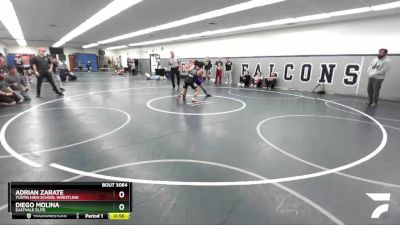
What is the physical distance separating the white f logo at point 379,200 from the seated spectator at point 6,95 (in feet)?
29.2

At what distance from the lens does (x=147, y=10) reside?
9422 mm

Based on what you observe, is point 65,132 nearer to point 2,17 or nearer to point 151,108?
point 151,108

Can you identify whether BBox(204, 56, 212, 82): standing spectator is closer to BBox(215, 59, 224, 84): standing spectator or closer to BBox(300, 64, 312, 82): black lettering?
BBox(215, 59, 224, 84): standing spectator

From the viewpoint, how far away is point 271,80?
12.1m

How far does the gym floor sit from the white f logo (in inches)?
1.6

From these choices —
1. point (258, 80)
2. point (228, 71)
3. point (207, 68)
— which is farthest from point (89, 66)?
point (258, 80)

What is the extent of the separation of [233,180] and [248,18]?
29.9 ft

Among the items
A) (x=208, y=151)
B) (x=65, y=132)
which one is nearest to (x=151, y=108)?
(x=65, y=132)

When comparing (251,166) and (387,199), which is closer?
(387,199)

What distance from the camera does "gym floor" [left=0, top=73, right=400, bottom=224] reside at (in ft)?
7.41

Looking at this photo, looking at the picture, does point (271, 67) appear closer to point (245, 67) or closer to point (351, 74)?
point (245, 67)

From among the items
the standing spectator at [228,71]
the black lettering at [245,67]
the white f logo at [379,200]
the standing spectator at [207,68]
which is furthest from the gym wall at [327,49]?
the white f logo at [379,200]

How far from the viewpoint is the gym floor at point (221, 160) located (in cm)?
226
